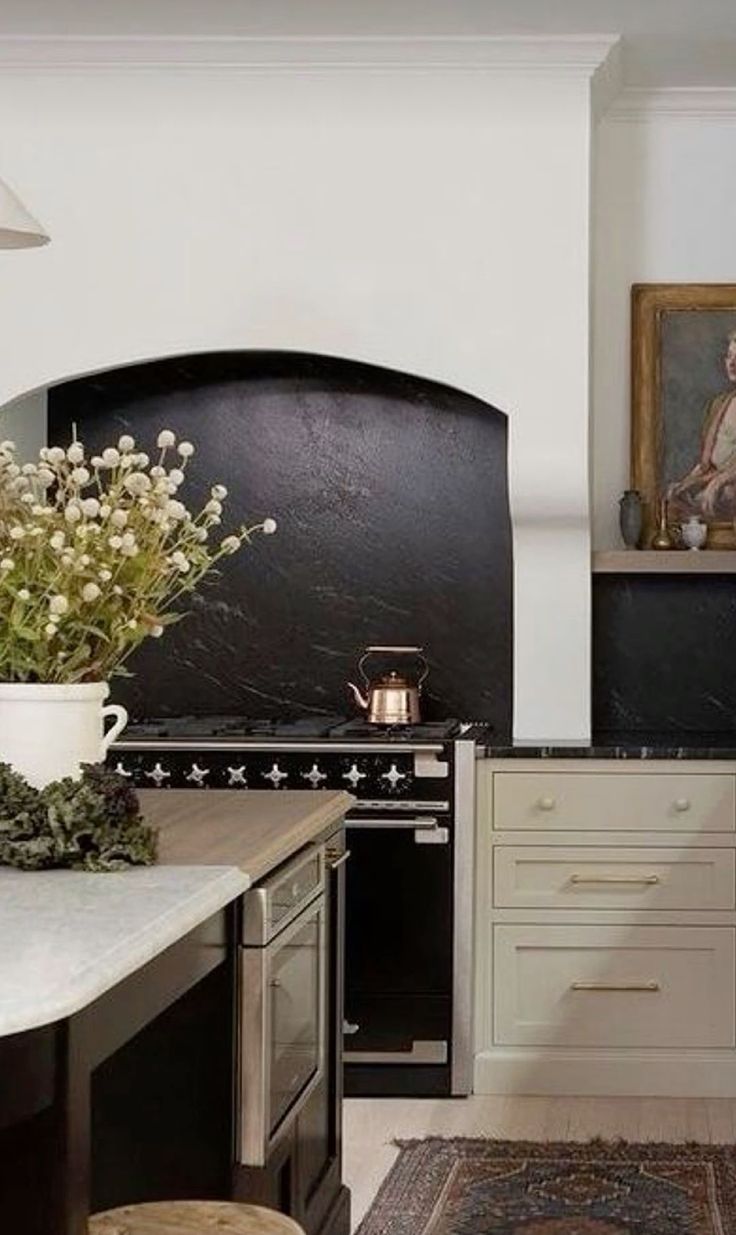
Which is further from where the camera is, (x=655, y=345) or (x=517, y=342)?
(x=655, y=345)

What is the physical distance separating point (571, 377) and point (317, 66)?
1.10 metres

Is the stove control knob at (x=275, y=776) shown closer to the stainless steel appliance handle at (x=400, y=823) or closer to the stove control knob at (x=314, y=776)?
the stove control knob at (x=314, y=776)

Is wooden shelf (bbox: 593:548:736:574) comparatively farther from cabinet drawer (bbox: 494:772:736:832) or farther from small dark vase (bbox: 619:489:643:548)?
cabinet drawer (bbox: 494:772:736:832)

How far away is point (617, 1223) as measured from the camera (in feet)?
15.1

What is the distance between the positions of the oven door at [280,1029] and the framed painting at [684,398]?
9.16 feet

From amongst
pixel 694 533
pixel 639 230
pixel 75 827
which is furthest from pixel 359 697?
pixel 75 827

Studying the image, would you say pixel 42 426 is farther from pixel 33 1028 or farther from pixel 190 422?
pixel 33 1028

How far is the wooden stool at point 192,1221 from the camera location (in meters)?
2.86

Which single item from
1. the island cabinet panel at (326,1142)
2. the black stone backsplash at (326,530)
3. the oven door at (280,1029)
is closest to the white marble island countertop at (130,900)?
the oven door at (280,1029)

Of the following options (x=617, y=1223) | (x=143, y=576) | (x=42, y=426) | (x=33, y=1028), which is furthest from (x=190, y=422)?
(x=33, y=1028)

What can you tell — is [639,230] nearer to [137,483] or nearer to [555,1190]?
[555,1190]

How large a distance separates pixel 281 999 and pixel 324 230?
10.2 ft

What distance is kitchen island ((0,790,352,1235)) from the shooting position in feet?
Result: 7.23

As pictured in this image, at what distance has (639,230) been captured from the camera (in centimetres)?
653
